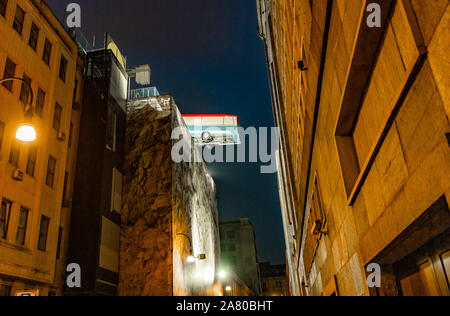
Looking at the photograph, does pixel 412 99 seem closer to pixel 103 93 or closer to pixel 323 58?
pixel 323 58

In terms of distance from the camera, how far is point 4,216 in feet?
48.7

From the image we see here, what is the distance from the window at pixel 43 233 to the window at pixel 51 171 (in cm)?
194

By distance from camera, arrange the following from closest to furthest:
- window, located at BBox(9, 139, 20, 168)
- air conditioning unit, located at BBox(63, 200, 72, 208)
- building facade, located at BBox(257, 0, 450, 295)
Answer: building facade, located at BBox(257, 0, 450, 295) < window, located at BBox(9, 139, 20, 168) < air conditioning unit, located at BBox(63, 200, 72, 208)

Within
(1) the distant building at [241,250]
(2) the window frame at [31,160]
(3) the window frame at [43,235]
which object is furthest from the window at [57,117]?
(1) the distant building at [241,250]

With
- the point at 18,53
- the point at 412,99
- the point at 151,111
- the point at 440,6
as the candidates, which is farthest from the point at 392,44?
the point at 151,111

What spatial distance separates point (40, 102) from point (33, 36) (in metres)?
3.58

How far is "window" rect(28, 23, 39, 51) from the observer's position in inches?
719

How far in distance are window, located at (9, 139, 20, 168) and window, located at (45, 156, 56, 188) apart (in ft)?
8.53

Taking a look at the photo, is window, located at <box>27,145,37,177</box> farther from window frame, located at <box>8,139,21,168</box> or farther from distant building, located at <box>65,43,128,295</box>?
distant building, located at <box>65,43,128,295</box>

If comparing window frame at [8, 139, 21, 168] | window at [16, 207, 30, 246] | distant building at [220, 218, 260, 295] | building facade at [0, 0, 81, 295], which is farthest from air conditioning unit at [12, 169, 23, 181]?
distant building at [220, 218, 260, 295]

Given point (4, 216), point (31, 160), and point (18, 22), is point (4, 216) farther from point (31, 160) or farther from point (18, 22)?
point (18, 22)

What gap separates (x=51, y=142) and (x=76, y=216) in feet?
15.3
